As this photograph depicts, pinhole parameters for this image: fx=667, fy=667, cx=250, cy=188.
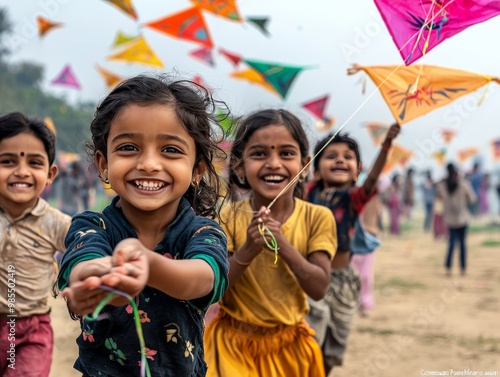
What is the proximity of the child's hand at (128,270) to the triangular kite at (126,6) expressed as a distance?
813 centimetres

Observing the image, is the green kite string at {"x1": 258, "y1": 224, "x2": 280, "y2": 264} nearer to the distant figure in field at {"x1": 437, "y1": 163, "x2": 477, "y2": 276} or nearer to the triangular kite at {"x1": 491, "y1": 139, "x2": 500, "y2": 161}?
the distant figure in field at {"x1": 437, "y1": 163, "x2": 477, "y2": 276}

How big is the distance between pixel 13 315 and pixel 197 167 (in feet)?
5.13

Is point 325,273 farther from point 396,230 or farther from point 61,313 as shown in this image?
point 396,230

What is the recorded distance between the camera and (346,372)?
5.36 metres

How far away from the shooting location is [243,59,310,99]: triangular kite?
8438mm

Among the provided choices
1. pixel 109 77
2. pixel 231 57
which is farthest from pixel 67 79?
pixel 231 57

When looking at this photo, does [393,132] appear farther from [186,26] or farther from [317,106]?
[317,106]

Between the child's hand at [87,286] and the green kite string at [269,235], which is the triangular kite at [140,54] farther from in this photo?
the child's hand at [87,286]

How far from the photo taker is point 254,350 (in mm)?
2990

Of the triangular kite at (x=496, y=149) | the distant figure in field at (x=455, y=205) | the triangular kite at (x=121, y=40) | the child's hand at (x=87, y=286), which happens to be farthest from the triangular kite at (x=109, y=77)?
the triangular kite at (x=496, y=149)

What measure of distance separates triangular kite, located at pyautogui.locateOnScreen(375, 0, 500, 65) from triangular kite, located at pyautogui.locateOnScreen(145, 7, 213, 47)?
6.33 meters

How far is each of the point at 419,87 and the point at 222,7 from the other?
578cm

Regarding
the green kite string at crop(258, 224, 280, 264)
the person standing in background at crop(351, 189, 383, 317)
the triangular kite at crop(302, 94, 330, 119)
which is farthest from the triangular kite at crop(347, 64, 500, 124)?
the triangular kite at crop(302, 94, 330, 119)

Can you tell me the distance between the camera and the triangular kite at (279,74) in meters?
8.44
